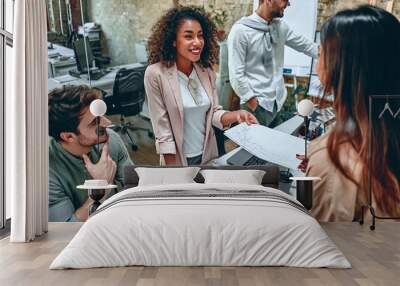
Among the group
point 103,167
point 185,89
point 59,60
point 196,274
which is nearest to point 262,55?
point 185,89

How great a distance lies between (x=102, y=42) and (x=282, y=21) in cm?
253

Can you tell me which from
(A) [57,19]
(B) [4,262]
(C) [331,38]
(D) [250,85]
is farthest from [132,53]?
(B) [4,262]

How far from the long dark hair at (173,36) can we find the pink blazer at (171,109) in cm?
12

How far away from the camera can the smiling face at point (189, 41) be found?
7336 mm

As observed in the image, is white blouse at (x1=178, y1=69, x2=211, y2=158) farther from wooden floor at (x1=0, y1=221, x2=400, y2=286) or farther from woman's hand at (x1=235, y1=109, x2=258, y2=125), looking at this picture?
wooden floor at (x1=0, y1=221, x2=400, y2=286)

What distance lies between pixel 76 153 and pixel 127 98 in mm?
1033

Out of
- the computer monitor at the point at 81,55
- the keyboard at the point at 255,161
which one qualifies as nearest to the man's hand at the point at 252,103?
the keyboard at the point at 255,161

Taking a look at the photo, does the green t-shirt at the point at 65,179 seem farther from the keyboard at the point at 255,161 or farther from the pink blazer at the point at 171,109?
the keyboard at the point at 255,161

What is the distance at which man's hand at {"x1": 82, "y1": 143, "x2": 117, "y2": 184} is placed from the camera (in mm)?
7320

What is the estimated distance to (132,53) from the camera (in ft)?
24.2

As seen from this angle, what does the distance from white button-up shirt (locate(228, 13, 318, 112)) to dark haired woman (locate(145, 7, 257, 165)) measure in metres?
0.30

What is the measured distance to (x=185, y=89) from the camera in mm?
7328

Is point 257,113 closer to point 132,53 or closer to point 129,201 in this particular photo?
point 132,53

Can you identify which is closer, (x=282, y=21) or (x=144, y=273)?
(x=144, y=273)
